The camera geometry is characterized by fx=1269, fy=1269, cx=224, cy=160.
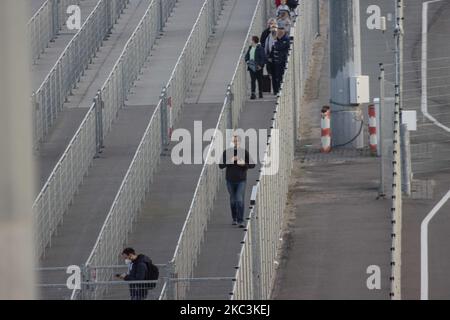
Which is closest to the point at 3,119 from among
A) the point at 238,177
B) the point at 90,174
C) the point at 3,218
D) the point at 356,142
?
the point at 3,218

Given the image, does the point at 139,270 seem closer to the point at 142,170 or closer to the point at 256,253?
the point at 256,253

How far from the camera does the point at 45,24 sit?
96.0 ft

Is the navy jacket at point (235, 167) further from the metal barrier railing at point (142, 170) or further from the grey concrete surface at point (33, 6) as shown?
the grey concrete surface at point (33, 6)

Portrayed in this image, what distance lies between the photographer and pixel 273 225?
17109 millimetres

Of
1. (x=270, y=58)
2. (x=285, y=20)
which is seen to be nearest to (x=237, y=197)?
(x=270, y=58)

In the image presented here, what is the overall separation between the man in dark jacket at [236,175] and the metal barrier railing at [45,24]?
32.6 feet

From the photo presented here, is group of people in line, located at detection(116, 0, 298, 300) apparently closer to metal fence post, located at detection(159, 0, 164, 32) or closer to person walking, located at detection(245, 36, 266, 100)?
person walking, located at detection(245, 36, 266, 100)

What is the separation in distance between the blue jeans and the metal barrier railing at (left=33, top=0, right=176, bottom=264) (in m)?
2.54

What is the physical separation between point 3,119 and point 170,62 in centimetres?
2622

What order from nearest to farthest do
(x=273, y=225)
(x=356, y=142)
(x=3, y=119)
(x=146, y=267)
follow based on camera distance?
(x=3, y=119)
(x=146, y=267)
(x=273, y=225)
(x=356, y=142)

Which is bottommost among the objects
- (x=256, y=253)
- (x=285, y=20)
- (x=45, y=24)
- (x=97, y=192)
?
(x=256, y=253)

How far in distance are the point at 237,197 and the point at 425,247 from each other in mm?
2822

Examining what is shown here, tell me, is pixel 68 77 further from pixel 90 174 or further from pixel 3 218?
pixel 3 218

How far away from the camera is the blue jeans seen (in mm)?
18469
